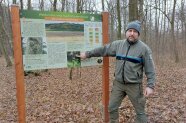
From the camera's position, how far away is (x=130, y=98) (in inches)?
217

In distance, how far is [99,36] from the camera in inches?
246

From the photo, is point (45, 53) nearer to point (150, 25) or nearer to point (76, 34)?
point (76, 34)

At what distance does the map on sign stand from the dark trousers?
96 cm

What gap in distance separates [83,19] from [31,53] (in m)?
1.33


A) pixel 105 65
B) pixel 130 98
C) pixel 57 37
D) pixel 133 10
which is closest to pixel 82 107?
pixel 105 65

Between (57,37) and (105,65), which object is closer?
(57,37)

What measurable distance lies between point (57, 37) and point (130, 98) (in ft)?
5.84

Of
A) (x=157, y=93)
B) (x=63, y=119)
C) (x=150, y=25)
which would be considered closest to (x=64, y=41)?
(x=63, y=119)

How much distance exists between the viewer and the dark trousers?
5414mm

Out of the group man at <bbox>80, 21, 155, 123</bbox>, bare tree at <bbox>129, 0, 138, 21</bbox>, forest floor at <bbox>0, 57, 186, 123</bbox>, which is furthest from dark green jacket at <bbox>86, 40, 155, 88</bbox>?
bare tree at <bbox>129, 0, 138, 21</bbox>

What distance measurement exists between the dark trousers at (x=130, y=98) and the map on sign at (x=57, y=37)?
96 centimetres

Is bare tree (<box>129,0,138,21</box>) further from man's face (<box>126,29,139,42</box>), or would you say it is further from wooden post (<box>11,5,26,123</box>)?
wooden post (<box>11,5,26,123</box>)

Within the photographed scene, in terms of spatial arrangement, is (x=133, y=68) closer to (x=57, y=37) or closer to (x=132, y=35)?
(x=132, y=35)

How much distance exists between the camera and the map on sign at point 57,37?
17.0 ft
